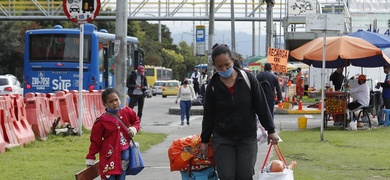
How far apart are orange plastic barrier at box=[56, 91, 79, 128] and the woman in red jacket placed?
33.9ft

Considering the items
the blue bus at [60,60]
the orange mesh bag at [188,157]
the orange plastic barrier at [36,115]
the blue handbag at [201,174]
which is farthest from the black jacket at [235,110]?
the blue bus at [60,60]

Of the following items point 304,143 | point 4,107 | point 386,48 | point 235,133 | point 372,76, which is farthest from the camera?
point 372,76

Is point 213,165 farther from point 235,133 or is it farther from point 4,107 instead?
point 4,107

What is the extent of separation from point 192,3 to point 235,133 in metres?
42.5

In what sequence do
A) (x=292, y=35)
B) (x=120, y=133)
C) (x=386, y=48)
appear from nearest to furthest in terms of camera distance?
(x=120, y=133) < (x=386, y=48) < (x=292, y=35)

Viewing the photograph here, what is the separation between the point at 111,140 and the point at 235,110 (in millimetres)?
1592

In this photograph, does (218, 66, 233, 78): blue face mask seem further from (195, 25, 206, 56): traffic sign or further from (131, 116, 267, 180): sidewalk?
(195, 25, 206, 56): traffic sign

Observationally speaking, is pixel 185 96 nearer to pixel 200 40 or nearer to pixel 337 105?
pixel 337 105

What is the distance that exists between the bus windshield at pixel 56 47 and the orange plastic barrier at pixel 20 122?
41.8 ft

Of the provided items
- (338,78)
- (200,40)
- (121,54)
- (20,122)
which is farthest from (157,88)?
(20,122)

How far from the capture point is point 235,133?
25.7ft

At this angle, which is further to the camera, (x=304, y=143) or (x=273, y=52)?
(x=273, y=52)

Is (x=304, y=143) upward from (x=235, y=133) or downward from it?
downward

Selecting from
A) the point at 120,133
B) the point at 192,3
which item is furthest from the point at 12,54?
the point at 120,133
